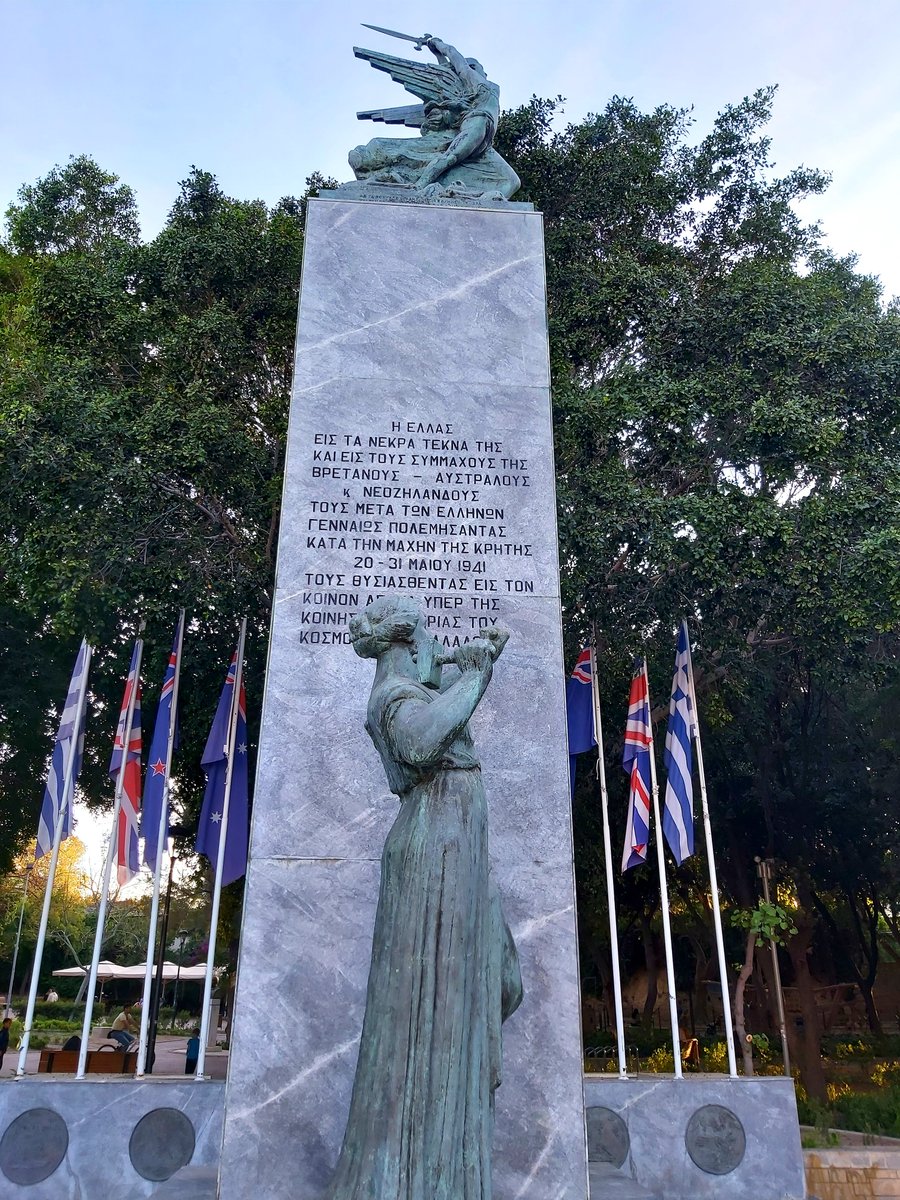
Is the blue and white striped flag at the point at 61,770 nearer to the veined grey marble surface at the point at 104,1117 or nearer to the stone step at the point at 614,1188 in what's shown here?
the veined grey marble surface at the point at 104,1117

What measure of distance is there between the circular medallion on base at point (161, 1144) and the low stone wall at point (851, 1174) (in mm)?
7767

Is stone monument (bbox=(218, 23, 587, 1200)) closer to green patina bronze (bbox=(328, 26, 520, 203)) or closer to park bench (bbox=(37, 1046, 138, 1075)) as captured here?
green patina bronze (bbox=(328, 26, 520, 203))

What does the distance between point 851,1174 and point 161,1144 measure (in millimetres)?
8657

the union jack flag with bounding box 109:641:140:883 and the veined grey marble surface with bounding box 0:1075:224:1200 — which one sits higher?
the union jack flag with bounding box 109:641:140:883

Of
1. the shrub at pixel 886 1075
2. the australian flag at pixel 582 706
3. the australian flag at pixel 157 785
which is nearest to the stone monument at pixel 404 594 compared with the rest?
the australian flag at pixel 582 706

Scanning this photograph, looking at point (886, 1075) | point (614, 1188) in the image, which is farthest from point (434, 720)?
point (886, 1075)

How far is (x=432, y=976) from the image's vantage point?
4.54m

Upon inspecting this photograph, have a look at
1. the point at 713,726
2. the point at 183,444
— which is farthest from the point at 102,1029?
the point at 183,444

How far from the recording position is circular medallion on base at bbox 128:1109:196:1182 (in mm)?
9641

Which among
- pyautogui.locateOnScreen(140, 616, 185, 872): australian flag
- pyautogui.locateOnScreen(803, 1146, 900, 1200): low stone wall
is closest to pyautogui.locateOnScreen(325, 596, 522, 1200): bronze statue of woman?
pyautogui.locateOnScreen(140, 616, 185, 872): australian flag

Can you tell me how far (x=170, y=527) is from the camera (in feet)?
52.0

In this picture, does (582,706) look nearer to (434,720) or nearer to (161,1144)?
(161,1144)

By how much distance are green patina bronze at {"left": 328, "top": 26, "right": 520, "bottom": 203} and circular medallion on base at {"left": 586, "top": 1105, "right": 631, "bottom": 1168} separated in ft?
32.2

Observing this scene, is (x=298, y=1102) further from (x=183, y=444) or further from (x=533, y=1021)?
(x=183, y=444)
